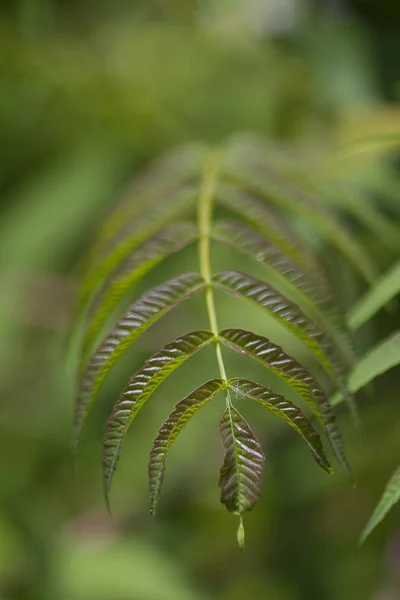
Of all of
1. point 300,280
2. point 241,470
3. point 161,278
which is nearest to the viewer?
point 241,470

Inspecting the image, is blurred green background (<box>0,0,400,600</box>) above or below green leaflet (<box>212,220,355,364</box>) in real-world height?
above

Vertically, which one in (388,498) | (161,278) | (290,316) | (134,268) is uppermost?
(161,278)

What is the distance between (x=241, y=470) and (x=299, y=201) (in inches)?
16.2

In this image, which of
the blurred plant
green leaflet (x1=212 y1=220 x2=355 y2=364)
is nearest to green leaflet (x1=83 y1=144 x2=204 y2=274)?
the blurred plant

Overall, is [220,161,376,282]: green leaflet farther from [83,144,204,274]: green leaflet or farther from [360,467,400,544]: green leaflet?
[360,467,400,544]: green leaflet

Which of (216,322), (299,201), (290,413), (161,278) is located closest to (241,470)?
(290,413)

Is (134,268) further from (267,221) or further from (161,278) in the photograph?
(161,278)

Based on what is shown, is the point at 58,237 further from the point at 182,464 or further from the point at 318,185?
the point at 318,185

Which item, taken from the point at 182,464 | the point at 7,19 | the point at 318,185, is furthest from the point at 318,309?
the point at 7,19

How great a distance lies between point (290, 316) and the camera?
1.61ft

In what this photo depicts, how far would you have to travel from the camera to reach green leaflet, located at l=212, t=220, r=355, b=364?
0.57 meters

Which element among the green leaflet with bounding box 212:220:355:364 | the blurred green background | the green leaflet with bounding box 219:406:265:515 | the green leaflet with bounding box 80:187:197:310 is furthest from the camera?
the blurred green background

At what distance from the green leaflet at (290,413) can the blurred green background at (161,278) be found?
52 cm

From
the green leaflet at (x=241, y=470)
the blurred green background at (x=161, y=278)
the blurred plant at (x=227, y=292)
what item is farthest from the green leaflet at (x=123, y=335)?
the blurred green background at (x=161, y=278)
